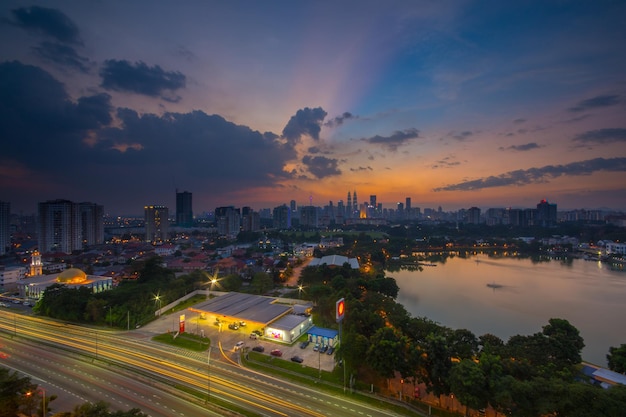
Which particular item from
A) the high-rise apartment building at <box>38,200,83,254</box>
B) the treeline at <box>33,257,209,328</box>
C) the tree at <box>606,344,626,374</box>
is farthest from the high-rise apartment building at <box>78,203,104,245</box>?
the tree at <box>606,344,626,374</box>

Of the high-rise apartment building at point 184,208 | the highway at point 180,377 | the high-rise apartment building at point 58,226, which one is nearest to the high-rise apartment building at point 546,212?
the highway at point 180,377

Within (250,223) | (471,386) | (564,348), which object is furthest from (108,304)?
(250,223)

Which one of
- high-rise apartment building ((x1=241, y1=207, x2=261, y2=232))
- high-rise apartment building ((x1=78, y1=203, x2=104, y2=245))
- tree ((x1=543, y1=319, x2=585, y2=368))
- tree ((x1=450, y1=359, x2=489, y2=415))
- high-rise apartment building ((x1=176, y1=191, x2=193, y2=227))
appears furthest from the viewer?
high-rise apartment building ((x1=176, y1=191, x2=193, y2=227))

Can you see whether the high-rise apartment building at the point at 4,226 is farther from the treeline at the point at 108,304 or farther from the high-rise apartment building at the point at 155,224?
the treeline at the point at 108,304

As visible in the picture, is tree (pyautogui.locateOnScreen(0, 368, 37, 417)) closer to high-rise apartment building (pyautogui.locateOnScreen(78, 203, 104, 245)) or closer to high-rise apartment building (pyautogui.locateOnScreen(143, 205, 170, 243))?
high-rise apartment building (pyautogui.locateOnScreen(78, 203, 104, 245))

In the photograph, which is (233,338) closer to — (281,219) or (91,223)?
(91,223)

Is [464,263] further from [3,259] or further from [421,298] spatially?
[3,259]

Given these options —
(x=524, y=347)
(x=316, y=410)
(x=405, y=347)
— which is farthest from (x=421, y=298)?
(x=316, y=410)
